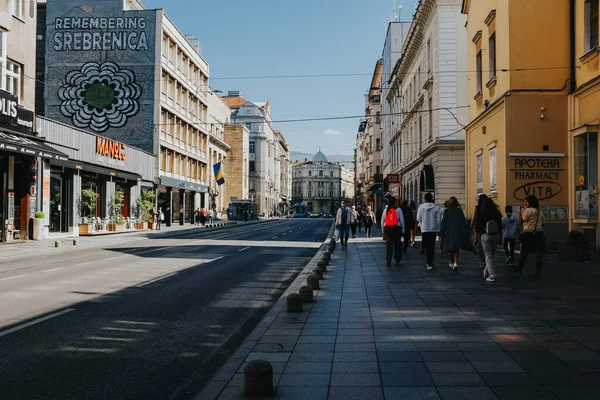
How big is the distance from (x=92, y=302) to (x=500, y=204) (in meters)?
14.6

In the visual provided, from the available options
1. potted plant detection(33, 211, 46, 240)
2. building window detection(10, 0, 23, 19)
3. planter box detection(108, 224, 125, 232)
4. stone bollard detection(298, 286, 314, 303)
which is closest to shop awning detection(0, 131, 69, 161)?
potted plant detection(33, 211, 46, 240)

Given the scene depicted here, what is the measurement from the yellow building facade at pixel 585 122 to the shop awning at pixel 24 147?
755 inches

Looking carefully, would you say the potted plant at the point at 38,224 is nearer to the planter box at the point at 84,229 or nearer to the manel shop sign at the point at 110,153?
the planter box at the point at 84,229

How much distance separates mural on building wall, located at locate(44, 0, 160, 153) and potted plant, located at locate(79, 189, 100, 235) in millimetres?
14715

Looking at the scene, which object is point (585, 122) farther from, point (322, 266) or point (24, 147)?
point (24, 147)

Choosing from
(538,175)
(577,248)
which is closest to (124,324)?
(577,248)

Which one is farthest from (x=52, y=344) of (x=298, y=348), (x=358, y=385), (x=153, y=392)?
(x=358, y=385)

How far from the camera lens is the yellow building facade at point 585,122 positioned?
17.1m

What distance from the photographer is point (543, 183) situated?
63.7 ft

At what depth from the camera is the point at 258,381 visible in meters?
4.57

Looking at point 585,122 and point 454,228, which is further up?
point 585,122

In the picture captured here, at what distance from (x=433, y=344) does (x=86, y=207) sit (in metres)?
30.3

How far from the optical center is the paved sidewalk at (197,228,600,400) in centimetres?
481

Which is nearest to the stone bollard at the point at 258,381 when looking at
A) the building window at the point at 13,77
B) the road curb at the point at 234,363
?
the road curb at the point at 234,363
